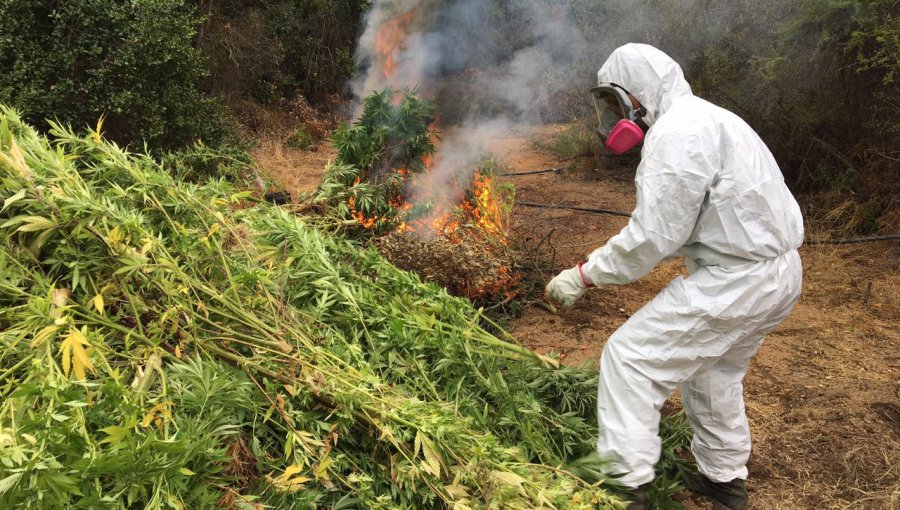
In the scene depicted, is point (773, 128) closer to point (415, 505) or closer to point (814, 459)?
point (814, 459)

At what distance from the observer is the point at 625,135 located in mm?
2920

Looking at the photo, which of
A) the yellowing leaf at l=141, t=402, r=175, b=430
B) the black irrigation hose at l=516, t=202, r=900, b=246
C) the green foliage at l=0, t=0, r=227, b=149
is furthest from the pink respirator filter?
the green foliage at l=0, t=0, r=227, b=149

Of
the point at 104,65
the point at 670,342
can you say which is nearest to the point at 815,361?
the point at 670,342

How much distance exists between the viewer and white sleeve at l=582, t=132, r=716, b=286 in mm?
2594

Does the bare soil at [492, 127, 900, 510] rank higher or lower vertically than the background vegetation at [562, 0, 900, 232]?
lower

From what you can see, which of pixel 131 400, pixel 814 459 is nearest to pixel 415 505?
pixel 131 400

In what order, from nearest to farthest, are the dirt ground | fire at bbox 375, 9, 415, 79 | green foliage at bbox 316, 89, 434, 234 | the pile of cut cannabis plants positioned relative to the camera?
the pile of cut cannabis plants < the dirt ground < green foliage at bbox 316, 89, 434, 234 < fire at bbox 375, 9, 415, 79

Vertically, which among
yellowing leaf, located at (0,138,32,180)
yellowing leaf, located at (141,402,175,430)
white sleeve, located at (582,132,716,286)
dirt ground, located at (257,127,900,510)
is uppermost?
white sleeve, located at (582,132,716,286)

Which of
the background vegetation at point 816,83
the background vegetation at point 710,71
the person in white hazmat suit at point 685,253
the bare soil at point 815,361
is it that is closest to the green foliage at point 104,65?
the background vegetation at point 710,71

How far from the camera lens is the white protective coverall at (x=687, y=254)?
8.63 feet

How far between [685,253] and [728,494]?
1218mm

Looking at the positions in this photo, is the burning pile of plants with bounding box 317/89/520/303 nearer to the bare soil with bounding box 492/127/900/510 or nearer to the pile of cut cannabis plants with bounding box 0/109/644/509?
the bare soil with bounding box 492/127/900/510

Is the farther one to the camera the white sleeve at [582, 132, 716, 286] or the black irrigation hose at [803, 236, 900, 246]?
the black irrigation hose at [803, 236, 900, 246]

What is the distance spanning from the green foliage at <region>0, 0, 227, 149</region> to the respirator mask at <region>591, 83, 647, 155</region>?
16.2ft
